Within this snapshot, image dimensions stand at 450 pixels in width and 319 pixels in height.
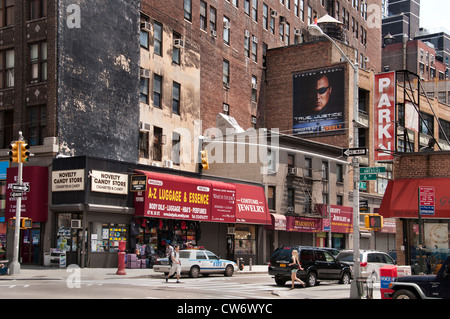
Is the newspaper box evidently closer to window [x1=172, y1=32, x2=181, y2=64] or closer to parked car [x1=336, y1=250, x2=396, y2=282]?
parked car [x1=336, y1=250, x2=396, y2=282]

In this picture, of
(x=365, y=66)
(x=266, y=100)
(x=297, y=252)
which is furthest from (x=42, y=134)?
(x=365, y=66)

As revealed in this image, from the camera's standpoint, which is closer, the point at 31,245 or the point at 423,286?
the point at 423,286

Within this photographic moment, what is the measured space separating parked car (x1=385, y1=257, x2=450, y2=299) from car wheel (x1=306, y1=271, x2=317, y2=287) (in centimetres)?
1052

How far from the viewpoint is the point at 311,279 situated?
28500 millimetres

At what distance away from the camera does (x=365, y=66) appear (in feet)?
275

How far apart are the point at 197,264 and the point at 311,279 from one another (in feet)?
22.2

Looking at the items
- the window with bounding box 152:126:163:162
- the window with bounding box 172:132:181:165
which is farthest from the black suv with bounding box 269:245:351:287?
the window with bounding box 172:132:181:165

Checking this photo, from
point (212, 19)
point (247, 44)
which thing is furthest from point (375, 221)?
point (247, 44)

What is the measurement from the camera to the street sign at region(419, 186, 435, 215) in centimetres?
2350

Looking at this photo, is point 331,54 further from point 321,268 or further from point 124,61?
point 321,268

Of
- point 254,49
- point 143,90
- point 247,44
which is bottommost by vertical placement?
point 143,90

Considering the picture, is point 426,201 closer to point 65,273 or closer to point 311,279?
point 311,279

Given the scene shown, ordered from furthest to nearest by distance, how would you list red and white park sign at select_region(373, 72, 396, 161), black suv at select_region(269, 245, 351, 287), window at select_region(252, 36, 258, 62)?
window at select_region(252, 36, 258, 62), red and white park sign at select_region(373, 72, 396, 161), black suv at select_region(269, 245, 351, 287)

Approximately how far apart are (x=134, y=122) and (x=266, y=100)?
23115 millimetres
